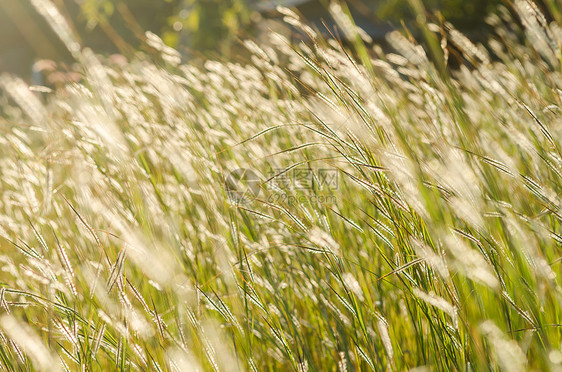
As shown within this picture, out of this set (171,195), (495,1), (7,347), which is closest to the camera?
(7,347)

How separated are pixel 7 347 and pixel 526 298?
2.97 ft

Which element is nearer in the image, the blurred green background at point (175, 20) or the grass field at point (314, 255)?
the grass field at point (314, 255)

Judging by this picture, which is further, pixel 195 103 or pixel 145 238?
pixel 195 103

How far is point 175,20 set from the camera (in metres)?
7.01

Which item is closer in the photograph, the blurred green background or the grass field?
the grass field

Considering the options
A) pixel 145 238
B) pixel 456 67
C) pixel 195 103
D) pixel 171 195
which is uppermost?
pixel 195 103

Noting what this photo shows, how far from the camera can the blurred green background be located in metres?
4.54

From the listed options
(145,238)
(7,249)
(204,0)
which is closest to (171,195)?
(145,238)

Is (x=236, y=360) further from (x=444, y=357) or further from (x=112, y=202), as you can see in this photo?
(x=112, y=202)

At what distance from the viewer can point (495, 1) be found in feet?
14.8

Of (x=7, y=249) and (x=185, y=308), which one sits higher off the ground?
(x=185, y=308)

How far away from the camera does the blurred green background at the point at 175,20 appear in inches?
179

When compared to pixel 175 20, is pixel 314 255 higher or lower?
lower

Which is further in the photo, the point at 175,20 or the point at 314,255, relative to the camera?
the point at 175,20
